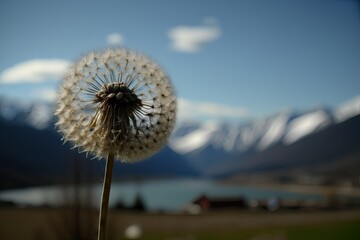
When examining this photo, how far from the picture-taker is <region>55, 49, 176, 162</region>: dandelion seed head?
3377 millimetres

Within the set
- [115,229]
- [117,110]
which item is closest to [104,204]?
[117,110]

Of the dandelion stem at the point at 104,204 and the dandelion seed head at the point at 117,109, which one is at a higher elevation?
the dandelion seed head at the point at 117,109

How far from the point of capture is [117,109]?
342cm

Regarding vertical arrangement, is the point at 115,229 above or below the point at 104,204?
above

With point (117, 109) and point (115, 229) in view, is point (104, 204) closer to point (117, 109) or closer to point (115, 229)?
point (117, 109)

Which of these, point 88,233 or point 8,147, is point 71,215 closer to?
point 88,233

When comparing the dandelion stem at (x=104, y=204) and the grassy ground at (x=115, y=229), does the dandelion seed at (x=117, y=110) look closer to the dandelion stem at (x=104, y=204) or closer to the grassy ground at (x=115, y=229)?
the dandelion stem at (x=104, y=204)

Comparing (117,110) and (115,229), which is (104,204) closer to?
(117,110)

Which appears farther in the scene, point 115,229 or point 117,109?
point 115,229

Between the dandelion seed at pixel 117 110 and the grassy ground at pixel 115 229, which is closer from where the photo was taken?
the dandelion seed at pixel 117 110

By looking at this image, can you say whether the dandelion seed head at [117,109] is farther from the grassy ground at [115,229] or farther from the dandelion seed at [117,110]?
the grassy ground at [115,229]

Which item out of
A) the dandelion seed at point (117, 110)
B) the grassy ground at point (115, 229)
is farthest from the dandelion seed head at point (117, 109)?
the grassy ground at point (115, 229)

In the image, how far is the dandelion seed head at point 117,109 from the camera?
3.38 meters

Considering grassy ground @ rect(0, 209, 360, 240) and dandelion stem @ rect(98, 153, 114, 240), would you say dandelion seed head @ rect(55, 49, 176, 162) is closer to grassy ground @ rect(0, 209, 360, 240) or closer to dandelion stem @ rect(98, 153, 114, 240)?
dandelion stem @ rect(98, 153, 114, 240)
